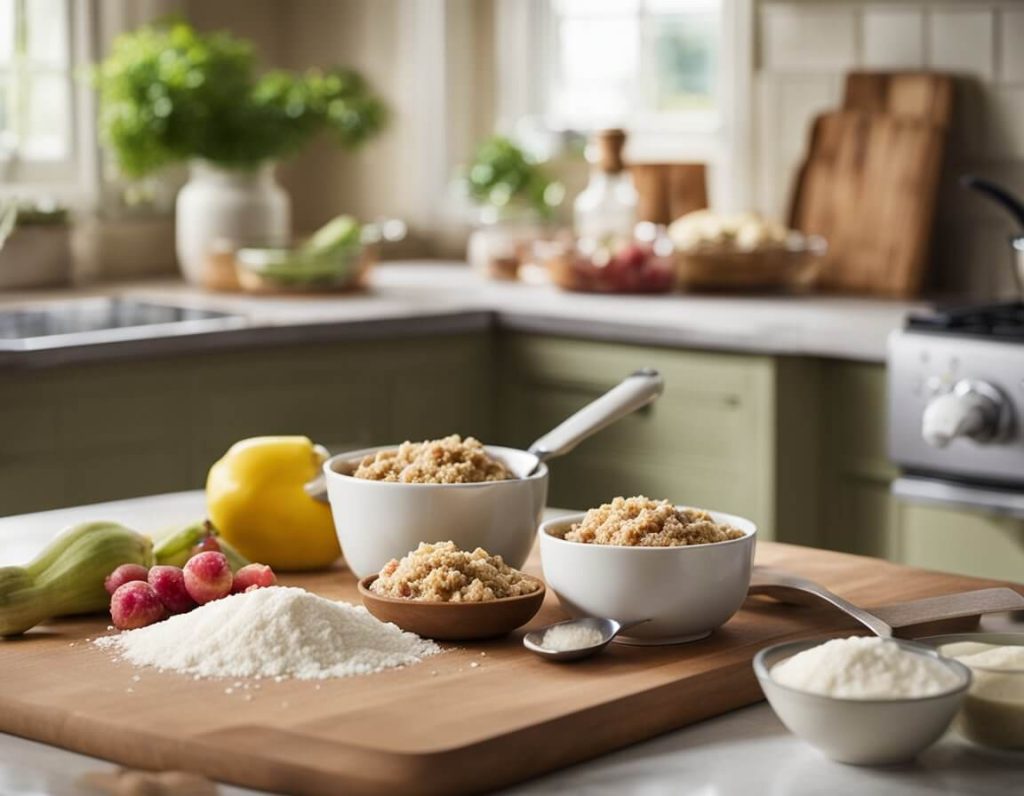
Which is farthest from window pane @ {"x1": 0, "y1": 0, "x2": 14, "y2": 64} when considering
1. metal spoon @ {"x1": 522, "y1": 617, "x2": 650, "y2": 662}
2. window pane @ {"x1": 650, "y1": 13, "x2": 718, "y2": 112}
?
metal spoon @ {"x1": 522, "y1": 617, "x2": 650, "y2": 662}

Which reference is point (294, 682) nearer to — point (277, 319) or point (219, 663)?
point (219, 663)

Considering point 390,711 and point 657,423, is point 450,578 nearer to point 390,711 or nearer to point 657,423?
point 390,711

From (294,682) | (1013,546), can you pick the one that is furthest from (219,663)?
(1013,546)

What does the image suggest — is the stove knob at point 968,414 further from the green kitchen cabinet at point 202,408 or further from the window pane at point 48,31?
the window pane at point 48,31

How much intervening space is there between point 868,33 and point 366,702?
111 inches

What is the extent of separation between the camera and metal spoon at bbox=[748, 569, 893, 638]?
1.37 metres

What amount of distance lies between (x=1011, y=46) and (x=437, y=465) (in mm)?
2322

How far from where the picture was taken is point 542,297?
11.9ft

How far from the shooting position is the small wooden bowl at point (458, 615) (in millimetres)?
1347

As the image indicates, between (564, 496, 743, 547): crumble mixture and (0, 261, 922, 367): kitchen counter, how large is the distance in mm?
1606

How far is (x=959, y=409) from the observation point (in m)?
2.72

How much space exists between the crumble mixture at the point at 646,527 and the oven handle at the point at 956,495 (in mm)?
1456

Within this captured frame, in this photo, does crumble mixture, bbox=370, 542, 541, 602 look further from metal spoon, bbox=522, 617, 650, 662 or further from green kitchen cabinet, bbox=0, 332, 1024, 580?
green kitchen cabinet, bbox=0, 332, 1024, 580

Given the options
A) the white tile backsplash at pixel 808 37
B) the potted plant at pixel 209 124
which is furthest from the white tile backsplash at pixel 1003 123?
the potted plant at pixel 209 124
